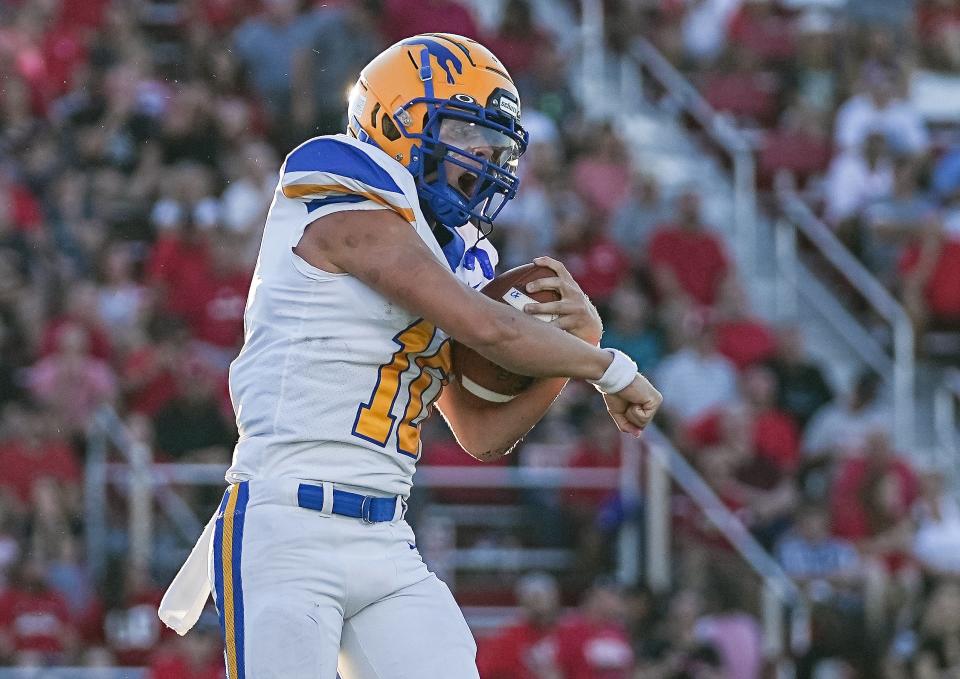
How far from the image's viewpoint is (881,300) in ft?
38.1

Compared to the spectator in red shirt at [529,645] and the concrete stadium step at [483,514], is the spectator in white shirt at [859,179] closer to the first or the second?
the concrete stadium step at [483,514]

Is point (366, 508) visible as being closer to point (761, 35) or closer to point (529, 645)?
point (529, 645)

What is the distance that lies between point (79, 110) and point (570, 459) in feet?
12.9

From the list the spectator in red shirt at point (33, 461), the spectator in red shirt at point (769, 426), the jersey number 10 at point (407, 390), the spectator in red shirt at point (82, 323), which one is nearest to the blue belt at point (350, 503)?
the jersey number 10 at point (407, 390)

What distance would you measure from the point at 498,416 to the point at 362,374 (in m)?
0.48

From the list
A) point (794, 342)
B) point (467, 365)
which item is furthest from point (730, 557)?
point (467, 365)

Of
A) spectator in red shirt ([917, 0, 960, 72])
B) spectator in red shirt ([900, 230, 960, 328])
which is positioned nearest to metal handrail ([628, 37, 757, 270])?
spectator in red shirt ([900, 230, 960, 328])

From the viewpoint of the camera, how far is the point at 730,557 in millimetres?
9922

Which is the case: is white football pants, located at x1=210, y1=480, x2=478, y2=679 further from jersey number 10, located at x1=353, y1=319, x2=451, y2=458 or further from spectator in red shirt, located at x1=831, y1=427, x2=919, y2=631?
spectator in red shirt, located at x1=831, y1=427, x2=919, y2=631

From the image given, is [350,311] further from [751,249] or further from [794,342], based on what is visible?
[751,249]

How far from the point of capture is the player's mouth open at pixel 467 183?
4231 mm

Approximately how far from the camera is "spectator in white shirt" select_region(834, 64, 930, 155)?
1250cm

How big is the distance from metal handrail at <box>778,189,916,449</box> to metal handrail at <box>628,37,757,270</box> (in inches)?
10.8

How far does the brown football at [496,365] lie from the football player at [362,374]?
0.05 m
